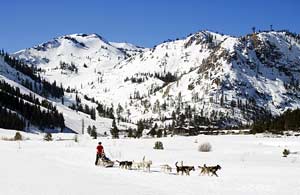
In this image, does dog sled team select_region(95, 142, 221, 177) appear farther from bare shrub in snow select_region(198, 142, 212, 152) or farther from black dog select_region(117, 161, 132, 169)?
bare shrub in snow select_region(198, 142, 212, 152)

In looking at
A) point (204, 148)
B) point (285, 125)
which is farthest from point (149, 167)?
point (285, 125)

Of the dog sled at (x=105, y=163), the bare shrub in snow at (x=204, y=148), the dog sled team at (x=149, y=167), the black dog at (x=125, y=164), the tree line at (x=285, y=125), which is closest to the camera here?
the dog sled team at (x=149, y=167)

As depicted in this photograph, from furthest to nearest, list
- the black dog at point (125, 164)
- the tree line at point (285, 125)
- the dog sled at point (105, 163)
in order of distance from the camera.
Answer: the tree line at point (285, 125) → the dog sled at point (105, 163) → the black dog at point (125, 164)

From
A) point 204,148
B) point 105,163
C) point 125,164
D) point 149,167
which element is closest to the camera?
point 149,167

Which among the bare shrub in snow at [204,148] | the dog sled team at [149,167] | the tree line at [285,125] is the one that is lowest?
the dog sled team at [149,167]

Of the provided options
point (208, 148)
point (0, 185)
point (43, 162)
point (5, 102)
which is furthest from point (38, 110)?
point (0, 185)

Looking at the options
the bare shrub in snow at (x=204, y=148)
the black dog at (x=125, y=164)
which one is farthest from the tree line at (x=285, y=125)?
the black dog at (x=125, y=164)

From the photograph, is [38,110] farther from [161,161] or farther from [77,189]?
[77,189]

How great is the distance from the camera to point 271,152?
4816 cm

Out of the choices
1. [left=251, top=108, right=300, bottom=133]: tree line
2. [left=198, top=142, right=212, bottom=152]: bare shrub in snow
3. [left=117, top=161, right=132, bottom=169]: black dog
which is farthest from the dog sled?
[left=251, top=108, right=300, bottom=133]: tree line

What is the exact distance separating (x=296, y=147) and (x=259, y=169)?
970 inches

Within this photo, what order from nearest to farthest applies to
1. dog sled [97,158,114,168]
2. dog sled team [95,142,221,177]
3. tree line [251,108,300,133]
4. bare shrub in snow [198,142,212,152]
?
dog sled team [95,142,221,177] < dog sled [97,158,114,168] < bare shrub in snow [198,142,212,152] < tree line [251,108,300,133]

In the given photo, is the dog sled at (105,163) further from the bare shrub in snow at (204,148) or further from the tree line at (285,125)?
the tree line at (285,125)

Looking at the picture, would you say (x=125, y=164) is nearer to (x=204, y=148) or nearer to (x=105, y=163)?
(x=105, y=163)
